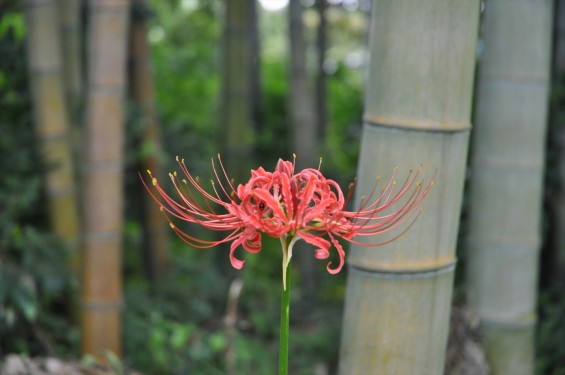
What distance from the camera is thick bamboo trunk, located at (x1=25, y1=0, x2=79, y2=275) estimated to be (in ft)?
11.5

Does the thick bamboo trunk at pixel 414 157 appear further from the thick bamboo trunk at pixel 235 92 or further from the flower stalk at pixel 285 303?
the thick bamboo trunk at pixel 235 92

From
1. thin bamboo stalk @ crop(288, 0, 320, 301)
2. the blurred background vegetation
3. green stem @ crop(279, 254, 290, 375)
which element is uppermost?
thin bamboo stalk @ crop(288, 0, 320, 301)

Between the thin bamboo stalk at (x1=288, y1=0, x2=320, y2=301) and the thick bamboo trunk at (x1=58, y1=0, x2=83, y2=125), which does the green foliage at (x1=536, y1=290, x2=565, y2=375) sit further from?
the thick bamboo trunk at (x1=58, y1=0, x2=83, y2=125)

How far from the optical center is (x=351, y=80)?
1170 cm

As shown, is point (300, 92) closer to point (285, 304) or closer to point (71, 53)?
point (71, 53)

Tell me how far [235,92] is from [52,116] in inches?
72.7

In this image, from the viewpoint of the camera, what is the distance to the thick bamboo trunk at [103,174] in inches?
120

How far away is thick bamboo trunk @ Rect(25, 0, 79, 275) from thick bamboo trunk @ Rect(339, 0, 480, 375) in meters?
2.12

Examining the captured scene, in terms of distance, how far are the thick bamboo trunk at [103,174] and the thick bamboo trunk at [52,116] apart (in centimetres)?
48

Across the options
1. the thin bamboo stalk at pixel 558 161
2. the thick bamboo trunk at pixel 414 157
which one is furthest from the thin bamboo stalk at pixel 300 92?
the thick bamboo trunk at pixel 414 157

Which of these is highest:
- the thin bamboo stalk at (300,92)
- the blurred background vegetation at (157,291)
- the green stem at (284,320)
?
the thin bamboo stalk at (300,92)

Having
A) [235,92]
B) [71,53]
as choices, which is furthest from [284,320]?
[235,92]

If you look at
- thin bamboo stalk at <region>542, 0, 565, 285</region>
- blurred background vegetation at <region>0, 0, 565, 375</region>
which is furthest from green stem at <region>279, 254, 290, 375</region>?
thin bamboo stalk at <region>542, 0, 565, 285</region>

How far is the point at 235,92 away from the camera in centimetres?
527
